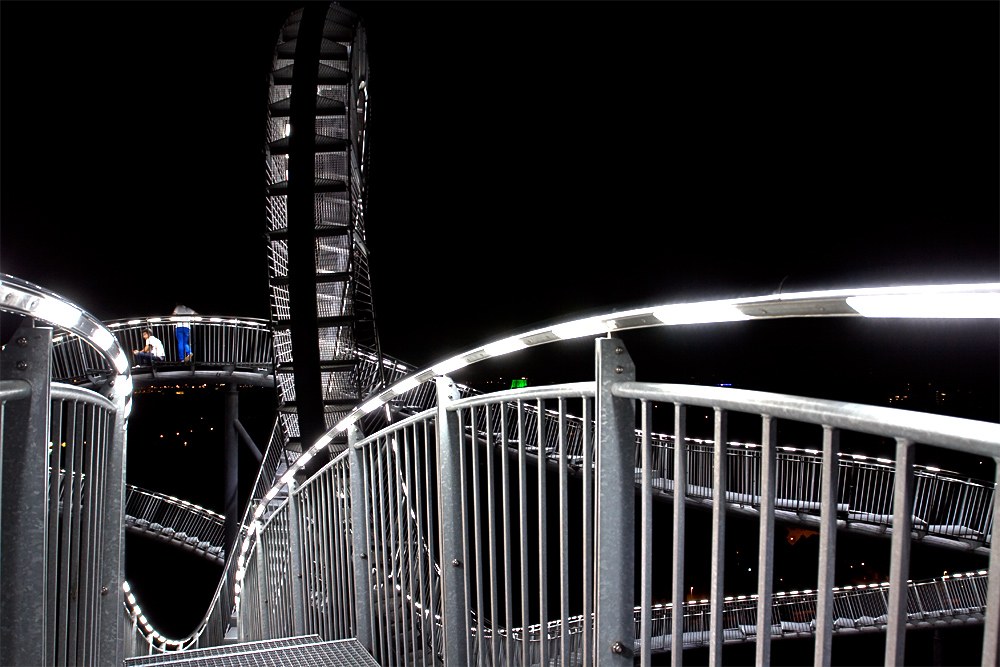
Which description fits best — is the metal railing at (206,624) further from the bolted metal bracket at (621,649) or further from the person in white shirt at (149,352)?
the person in white shirt at (149,352)

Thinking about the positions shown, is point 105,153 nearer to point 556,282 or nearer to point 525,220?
point 525,220

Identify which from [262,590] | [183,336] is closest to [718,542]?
[262,590]

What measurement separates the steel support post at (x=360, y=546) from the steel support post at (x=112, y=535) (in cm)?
122

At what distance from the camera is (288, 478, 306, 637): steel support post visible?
18.7 ft

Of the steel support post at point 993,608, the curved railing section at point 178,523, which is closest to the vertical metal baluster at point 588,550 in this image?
the steel support post at point 993,608

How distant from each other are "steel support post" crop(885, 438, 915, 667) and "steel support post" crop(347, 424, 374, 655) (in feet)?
10.9

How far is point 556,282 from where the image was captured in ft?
163

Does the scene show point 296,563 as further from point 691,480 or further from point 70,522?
point 691,480

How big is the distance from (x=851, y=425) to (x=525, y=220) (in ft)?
144

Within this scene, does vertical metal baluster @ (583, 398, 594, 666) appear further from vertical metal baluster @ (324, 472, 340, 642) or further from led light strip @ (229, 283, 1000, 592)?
vertical metal baluster @ (324, 472, 340, 642)

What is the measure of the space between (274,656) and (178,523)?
21.8 metres

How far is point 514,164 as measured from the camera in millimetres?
39031

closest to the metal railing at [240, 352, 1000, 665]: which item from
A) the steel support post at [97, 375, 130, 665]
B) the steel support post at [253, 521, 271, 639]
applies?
the steel support post at [97, 375, 130, 665]

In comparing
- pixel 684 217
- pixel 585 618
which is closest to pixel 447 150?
pixel 684 217
